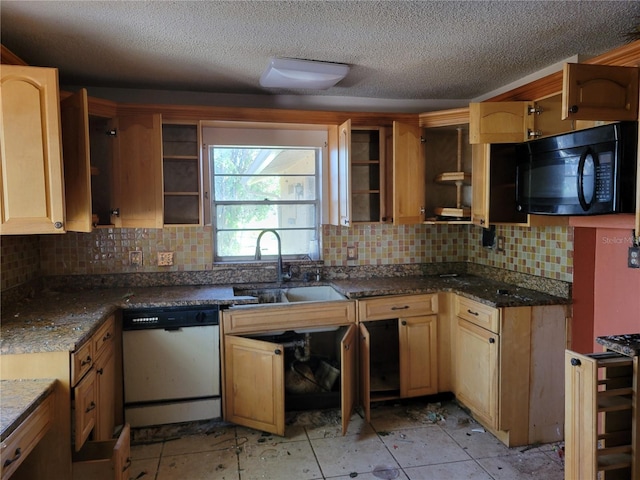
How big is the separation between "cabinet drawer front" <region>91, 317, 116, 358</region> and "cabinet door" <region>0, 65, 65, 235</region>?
59cm

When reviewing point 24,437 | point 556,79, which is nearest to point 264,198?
point 556,79

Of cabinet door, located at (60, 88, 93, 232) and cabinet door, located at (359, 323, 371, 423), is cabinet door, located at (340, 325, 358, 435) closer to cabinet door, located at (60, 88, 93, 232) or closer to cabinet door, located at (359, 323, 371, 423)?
cabinet door, located at (359, 323, 371, 423)

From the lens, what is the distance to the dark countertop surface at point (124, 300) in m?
1.96

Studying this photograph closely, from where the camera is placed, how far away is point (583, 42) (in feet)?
7.73

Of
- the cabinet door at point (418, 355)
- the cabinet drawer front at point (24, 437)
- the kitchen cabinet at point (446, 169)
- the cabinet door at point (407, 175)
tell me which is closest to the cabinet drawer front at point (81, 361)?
the cabinet drawer front at point (24, 437)

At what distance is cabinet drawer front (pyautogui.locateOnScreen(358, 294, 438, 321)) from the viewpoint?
2.95m

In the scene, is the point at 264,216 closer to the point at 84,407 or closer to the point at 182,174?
the point at 182,174

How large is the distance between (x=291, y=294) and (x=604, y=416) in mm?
2041

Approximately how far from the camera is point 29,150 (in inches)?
78.3

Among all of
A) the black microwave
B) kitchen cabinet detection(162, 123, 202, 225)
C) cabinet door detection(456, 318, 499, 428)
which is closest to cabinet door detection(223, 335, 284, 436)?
kitchen cabinet detection(162, 123, 202, 225)

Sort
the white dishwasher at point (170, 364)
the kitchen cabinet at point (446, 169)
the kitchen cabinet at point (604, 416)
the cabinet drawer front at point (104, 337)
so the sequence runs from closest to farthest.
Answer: the kitchen cabinet at point (604, 416)
the cabinet drawer front at point (104, 337)
the white dishwasher at point (170, 364)
the kitchen cabinet at point (446, 169)

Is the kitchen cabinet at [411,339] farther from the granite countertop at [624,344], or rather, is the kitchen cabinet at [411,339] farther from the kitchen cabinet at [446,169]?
the granite countertop at [624,344]

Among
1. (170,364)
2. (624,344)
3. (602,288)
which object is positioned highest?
(602,288)

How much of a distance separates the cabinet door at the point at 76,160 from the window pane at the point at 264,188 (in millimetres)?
1135
